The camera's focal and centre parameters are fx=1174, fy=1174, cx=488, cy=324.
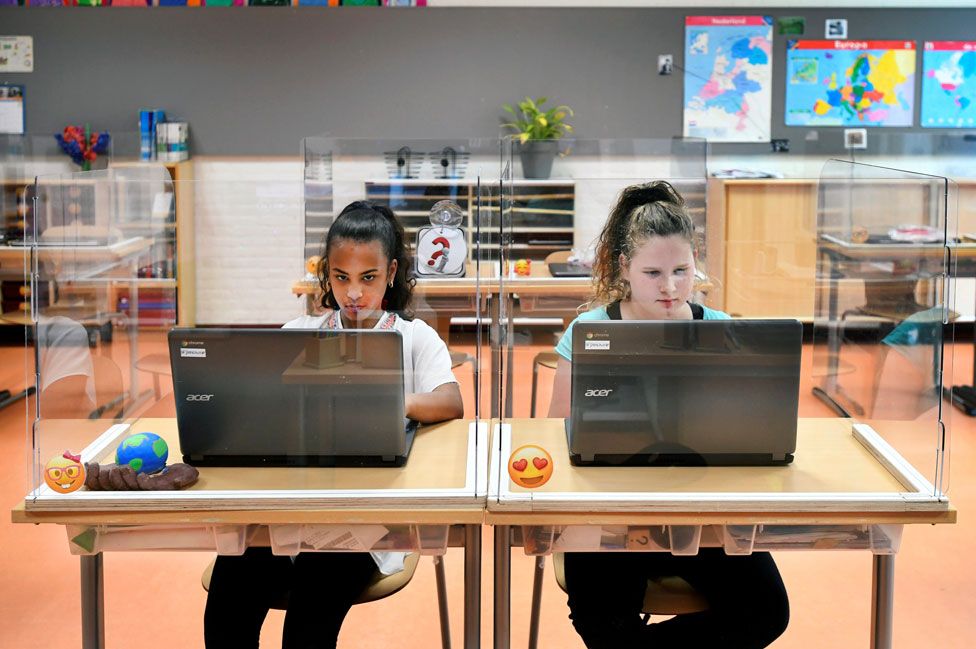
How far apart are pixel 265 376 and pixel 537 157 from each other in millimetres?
4491

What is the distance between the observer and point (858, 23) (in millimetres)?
6434

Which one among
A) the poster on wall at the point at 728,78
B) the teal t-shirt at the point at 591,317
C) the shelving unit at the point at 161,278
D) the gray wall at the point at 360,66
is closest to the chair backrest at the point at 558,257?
the shelving unit at the point at 161,278

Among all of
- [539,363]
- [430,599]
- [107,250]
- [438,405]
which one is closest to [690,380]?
[438,405]

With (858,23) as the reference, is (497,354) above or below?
below

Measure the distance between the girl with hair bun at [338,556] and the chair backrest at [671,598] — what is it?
37 cm

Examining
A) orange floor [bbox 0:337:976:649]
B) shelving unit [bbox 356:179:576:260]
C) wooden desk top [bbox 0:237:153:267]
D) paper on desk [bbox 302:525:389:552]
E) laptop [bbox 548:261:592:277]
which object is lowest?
orange floor [bbox 0:337:976:649]

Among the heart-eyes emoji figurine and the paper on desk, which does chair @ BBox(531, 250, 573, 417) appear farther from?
the paper on desk

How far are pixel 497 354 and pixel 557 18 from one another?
4444mm

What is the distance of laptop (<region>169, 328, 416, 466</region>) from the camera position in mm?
1844

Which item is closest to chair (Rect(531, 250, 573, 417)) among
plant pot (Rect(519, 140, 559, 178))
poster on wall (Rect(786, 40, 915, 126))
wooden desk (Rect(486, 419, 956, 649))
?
wooden desk (Rect(486, 419, 956, 649))

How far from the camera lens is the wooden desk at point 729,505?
→ 1.80m

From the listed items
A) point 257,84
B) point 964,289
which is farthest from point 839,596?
point 257,84

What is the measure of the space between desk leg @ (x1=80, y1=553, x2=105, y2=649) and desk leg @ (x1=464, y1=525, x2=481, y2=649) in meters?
0.62

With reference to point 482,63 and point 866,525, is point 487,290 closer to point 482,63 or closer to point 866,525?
point 866,525
